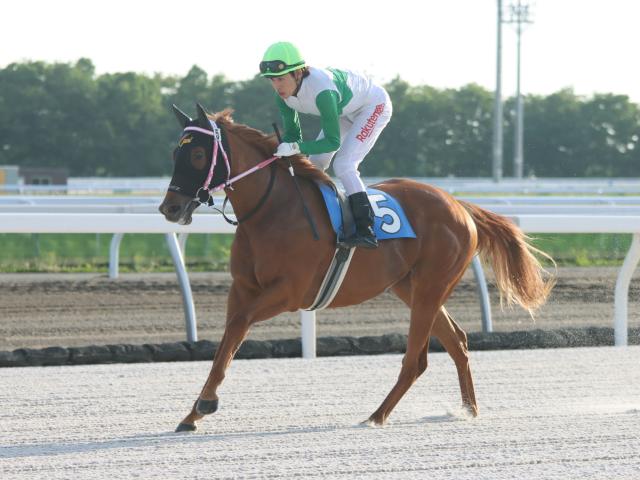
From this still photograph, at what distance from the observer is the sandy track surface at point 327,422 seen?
417 cm

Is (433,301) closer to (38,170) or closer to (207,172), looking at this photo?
(207,172)

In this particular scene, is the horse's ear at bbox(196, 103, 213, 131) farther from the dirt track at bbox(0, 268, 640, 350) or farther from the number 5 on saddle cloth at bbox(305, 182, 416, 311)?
the dirt track at bbox(0, 268, 640, 350)

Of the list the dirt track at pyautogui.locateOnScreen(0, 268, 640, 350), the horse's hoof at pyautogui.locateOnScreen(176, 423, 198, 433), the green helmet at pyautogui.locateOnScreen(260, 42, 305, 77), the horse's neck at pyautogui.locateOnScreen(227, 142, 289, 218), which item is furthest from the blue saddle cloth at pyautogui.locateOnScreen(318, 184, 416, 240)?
the dirt track at pyautogui.locateOnScreen(0, 268, 640, 350)

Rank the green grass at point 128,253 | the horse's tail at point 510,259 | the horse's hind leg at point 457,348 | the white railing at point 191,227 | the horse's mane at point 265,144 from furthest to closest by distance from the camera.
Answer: the green grass at point 128,253, the white railing at point 191,227, the horse's tail at point 510,259, the horse's hind leg at point 457,348, the horse's mane at point 265,144

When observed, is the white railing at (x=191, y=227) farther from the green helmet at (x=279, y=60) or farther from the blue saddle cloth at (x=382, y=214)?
the green helmet at (x=279, y=60)

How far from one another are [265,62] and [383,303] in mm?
4404

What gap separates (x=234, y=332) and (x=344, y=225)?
2.32 feet

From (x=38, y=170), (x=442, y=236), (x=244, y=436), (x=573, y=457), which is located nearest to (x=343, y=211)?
(x=442, y=236)

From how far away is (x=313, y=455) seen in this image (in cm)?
438

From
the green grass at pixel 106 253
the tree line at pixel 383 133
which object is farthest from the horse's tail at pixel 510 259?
the tree line at pixel 383 133

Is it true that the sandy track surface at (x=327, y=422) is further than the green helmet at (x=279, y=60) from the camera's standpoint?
No

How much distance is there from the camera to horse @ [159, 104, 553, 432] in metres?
4.96

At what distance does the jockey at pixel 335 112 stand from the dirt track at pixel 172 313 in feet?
8.31

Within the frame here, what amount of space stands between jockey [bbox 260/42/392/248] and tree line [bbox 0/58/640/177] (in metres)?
36.3
